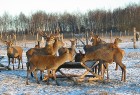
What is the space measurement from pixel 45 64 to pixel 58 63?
0.57m

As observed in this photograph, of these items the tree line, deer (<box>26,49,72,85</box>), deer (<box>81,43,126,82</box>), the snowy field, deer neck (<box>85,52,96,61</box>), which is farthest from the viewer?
the tree line

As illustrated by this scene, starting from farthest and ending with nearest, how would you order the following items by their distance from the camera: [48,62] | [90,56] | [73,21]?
[73,21] < [90,56] < [48,62]

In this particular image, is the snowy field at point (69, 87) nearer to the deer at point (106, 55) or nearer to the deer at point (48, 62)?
the deer at point (48, 62)

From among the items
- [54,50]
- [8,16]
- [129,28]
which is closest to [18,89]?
[54,50]

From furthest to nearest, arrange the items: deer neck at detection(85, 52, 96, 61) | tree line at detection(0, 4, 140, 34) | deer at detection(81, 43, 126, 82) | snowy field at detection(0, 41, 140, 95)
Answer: tree line at detection(0, 4, 140, 34) < deer at detection(81, 43, 126, 82) < deer neck at detection(85, 52, 96, 61) < snowy field at detection(0, 41, 140, 95)

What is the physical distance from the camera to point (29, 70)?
45.0ft

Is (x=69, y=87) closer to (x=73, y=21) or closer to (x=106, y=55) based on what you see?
(x=106, y=55)

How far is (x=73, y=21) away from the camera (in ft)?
317

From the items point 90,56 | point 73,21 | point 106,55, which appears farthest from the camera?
point 73,21

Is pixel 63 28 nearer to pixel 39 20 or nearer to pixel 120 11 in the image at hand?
pixel 39 20

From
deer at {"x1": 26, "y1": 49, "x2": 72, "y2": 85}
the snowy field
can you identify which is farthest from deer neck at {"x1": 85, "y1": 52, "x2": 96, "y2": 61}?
the snowy field

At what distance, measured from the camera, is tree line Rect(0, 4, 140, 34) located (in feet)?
290

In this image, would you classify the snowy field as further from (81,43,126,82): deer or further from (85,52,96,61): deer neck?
(85,52,96,61): deer neck

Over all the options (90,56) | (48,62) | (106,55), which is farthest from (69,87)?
(106,55)
